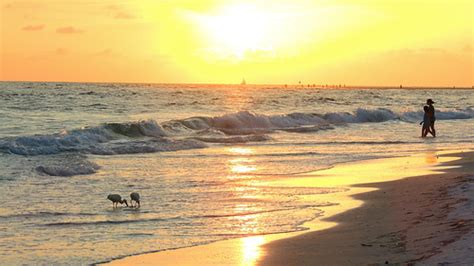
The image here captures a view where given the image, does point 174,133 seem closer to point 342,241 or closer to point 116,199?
point 116,199

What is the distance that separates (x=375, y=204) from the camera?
14078 millimetres

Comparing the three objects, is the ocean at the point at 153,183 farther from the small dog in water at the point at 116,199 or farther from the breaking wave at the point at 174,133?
the small dog in water at the point at 116,199

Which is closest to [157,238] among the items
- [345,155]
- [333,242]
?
[333,242]

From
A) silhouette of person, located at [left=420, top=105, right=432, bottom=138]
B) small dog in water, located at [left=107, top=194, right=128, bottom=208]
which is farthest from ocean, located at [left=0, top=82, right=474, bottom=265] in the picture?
silhouette of person, located at [left=420, top=105, right=432, bottom=138]

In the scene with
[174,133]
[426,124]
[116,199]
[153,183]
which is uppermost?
[426,124]

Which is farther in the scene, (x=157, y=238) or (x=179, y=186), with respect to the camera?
(x=179, y=186)

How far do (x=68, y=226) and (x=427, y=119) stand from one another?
84.7 feet

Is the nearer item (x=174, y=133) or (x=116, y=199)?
(x=116, y=199)

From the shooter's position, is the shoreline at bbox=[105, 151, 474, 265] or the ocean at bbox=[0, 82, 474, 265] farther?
the ocean at bbox=[0, 82, 474, 265]

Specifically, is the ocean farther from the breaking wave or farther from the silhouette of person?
the silhouette of person

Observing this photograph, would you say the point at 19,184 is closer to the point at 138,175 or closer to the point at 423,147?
the point at 138,175

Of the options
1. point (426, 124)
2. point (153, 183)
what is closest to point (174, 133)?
point (426, 124)

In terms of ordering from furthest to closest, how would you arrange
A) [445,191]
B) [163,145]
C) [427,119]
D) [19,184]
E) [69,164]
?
1. [427,119]
2. [163,145]
3. [69,164]
4. [19,184]
5. [445,191]

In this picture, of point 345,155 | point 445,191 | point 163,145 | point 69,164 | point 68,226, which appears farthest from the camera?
point 163,145
